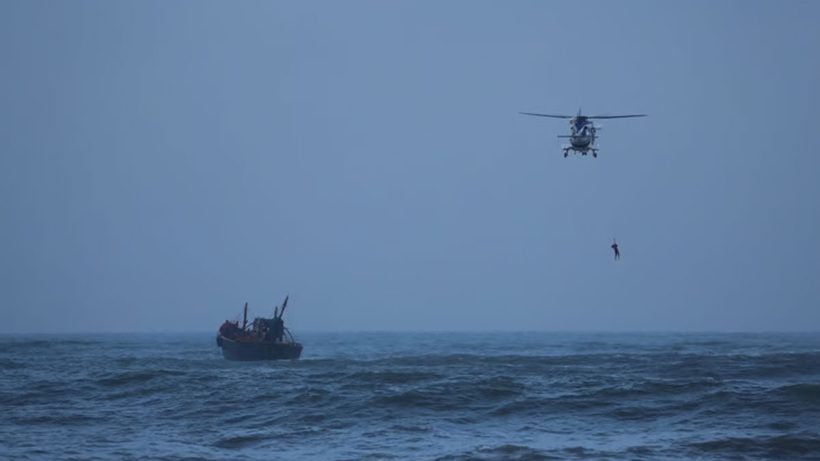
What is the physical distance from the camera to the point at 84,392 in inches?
1593

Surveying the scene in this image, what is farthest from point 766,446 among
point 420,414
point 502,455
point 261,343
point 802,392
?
point 261,343

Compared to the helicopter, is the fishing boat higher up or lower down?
lower down

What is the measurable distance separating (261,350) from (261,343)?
0.51 metres

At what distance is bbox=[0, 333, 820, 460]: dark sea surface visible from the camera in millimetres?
25500

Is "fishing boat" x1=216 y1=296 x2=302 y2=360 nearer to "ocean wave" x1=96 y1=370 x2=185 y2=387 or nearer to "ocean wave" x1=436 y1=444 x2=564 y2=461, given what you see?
"ocean wave" x1=96 y1=370 x2=185 y2=387

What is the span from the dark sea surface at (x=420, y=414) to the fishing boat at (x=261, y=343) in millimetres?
10417

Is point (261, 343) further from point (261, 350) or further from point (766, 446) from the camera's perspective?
point (766, 446)

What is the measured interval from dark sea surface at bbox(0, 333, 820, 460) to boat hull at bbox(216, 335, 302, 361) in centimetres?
1029

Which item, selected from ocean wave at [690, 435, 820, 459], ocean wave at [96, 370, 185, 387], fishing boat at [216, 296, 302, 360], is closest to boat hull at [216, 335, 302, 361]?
fishing boat at [216, 296, 302, 360]

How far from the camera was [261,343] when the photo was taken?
60.1 metres

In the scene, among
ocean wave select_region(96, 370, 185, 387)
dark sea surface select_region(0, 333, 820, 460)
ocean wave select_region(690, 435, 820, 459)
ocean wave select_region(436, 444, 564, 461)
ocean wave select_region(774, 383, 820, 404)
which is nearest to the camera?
ocean wave select_region(436, 444, 564, 461)

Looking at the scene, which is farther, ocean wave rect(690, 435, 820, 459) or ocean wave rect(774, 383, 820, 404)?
ocean wave rect(774, 383, 820, 404)

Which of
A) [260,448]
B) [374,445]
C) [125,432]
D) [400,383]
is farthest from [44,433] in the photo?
[400,383]

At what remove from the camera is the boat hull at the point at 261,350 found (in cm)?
6028
